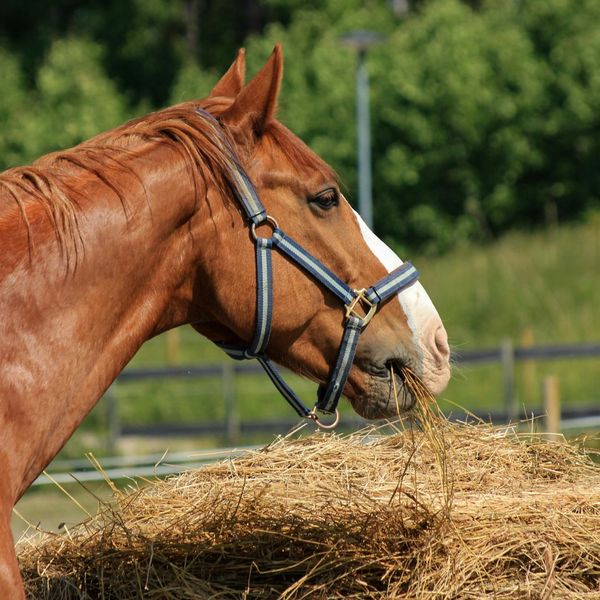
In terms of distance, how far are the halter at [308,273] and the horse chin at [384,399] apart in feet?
0.26

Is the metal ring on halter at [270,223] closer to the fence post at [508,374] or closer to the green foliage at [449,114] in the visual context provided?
the fence post at [508,374]

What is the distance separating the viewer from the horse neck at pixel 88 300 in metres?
2.86

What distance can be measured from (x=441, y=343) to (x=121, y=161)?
42.0 inches

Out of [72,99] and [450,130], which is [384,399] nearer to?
[450,130]

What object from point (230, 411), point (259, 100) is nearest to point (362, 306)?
point (259, 100)

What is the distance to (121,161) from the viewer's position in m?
3.07

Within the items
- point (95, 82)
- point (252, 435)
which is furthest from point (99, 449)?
point (95, 82)

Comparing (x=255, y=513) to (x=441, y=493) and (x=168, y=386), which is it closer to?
(x=441, y=493)

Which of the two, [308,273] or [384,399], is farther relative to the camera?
[384,399]

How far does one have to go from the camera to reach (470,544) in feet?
11.3

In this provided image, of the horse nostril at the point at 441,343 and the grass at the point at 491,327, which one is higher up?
the horse nostril at the point at 441,343

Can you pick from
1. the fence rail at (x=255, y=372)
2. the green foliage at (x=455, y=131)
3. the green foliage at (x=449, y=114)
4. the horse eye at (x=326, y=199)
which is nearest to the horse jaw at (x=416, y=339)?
the horse eye at (x=326, y=199)

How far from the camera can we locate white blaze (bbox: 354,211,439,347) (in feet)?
10.7

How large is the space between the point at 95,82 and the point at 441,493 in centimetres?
2178
